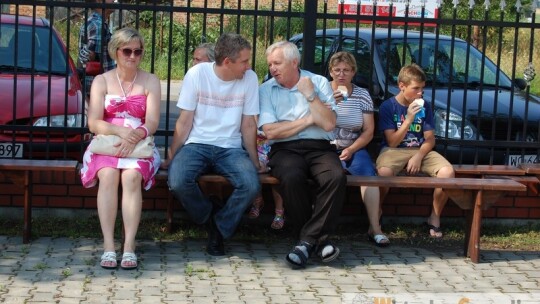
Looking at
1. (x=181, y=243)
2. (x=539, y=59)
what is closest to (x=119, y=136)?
(x=181, y=243)

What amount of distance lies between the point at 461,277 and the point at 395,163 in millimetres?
1136

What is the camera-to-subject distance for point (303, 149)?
6.29 metres

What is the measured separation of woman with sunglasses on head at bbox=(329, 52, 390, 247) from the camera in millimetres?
6680

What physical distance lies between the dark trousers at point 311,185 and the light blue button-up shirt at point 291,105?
0.07 meters

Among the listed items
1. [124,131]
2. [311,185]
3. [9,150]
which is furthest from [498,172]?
[9,150]

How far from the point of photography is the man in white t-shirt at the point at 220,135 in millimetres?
6113

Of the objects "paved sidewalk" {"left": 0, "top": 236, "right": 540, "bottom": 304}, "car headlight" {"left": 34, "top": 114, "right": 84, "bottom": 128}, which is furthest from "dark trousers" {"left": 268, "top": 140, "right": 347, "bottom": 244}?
"car headlight" {"left": 34, "top": 114, "right": 84, "bottom": 128}

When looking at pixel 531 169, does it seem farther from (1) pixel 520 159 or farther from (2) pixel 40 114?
(2) pixel 40 114

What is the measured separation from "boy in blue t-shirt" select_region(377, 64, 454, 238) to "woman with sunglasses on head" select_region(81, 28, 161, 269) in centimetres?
174

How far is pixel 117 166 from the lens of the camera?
5938mm

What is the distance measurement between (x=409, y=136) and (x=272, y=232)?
1.27m

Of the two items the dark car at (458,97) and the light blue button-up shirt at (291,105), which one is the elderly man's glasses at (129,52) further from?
the dark car at (458,97)

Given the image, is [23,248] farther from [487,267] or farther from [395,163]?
[487,267]

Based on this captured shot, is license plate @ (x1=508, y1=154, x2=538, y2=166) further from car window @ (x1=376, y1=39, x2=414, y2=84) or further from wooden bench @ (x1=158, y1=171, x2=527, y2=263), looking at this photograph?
car window @ (x1=376, y1=39, x2=414, y2=84)
